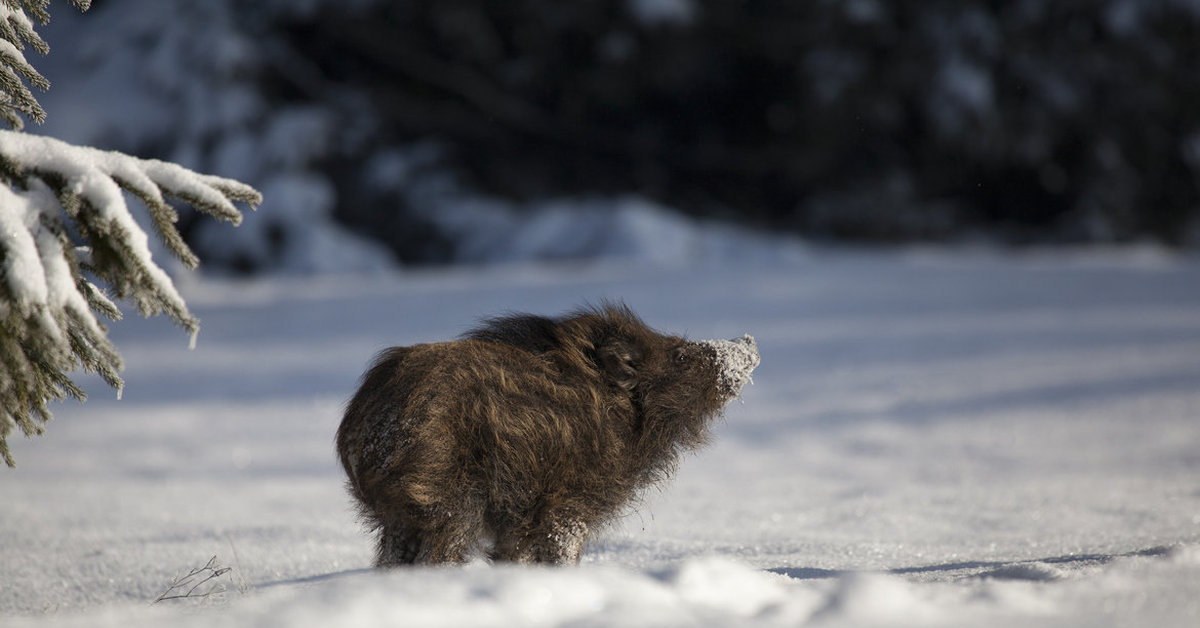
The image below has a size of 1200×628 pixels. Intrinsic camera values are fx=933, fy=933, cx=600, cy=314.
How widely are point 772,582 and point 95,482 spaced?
4474 millimetres

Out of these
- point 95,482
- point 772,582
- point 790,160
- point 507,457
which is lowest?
point 95,482

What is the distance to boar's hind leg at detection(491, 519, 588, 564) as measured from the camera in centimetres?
246

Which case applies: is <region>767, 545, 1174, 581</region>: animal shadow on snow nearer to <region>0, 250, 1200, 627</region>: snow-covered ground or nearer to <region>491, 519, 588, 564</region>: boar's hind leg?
<region>0, 250, 1200, 627</region>: snow-covered ground

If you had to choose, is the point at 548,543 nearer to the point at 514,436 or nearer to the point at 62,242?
the point at 514,436

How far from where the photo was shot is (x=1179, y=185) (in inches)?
551

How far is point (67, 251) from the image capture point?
2.36 metres

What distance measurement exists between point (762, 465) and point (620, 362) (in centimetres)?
327

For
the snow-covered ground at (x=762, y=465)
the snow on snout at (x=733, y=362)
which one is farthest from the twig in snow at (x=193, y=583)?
the snow on snout at (x=733, y=362)

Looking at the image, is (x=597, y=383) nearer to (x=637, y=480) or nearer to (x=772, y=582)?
(x=637, y=480)

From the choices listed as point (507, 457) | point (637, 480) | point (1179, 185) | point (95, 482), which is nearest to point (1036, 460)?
point (637, 480)

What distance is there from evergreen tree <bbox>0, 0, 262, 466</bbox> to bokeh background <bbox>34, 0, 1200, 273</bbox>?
9953mm

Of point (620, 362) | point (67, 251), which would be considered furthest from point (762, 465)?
point (67, 251)

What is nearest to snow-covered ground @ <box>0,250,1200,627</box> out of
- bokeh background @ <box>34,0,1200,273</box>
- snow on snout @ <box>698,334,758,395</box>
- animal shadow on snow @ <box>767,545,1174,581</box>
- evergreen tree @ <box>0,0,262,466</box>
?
animal shadow on snow @ <box>767,545,1174,581</box>

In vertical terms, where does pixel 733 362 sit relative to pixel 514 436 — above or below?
above
